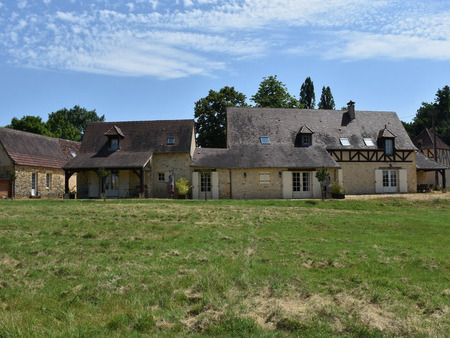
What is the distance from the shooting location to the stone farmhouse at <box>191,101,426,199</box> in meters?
23.5

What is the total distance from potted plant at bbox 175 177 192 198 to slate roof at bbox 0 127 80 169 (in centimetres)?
1065

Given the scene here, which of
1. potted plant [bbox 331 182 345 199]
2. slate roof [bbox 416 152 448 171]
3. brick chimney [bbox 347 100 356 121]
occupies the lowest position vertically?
potted plant [bbox 331 182 345 199]

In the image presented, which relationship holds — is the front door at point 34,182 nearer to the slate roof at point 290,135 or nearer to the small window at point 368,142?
the slate roof at point 290,135

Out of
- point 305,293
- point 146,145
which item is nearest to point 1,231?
point 305,293

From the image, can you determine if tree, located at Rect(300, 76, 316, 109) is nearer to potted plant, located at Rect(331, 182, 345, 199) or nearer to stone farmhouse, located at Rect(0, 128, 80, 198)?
potted plant, located at Rect(331, 182, 345, 199)

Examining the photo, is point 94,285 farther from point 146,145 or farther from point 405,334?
point 146,145

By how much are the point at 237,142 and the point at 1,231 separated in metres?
17.7

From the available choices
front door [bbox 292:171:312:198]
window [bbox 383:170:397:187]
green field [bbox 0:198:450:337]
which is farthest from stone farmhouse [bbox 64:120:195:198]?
window [bbox 383:170:397:187]

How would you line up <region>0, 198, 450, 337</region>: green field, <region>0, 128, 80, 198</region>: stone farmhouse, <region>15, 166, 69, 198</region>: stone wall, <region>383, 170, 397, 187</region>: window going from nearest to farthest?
<region>0, 198, 450, 337</region>: green field → <region>0, 128, 80, 198</region>: stone farmhouse → <region>15, 166, 69, 198</region>: stone wall → <region>383, 170, 397, 187</region>: window

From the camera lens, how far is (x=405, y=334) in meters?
4.34

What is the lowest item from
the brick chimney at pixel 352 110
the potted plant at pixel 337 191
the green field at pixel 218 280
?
the green field at pixel 218 280

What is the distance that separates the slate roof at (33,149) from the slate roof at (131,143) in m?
4.05

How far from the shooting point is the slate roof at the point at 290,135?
78.6 feet

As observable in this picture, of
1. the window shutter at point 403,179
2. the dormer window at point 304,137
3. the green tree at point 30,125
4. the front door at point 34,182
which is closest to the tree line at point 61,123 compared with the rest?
the green tree at point 30,125
